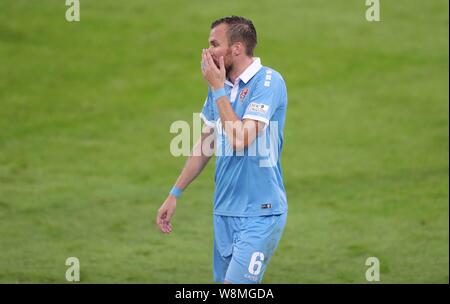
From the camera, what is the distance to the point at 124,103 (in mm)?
18703

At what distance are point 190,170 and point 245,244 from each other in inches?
30.2

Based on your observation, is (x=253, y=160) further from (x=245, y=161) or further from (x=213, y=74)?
(x=213, y=74)

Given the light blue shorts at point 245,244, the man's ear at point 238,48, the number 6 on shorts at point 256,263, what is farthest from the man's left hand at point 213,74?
the number 6 on shorts at point 256,263

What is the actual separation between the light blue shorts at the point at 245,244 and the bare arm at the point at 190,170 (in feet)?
1.18

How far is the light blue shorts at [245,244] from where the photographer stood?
23.7 feet

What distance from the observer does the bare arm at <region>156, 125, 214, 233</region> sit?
7523mm

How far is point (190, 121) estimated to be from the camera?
17906 mm

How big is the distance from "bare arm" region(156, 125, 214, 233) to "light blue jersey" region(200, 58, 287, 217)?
20 cm

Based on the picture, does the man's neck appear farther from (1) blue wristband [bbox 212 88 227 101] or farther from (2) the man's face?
(1) blue wristband [bbox 212 88 227 101]

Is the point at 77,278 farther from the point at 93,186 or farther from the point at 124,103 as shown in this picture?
the point at 124,103

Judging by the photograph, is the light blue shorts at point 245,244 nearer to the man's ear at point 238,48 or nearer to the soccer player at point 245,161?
the soccer player at point 245,161

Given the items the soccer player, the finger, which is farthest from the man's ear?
the finger

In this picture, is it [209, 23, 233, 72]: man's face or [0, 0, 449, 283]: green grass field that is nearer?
[209, 23, 233, 72]: man's face
